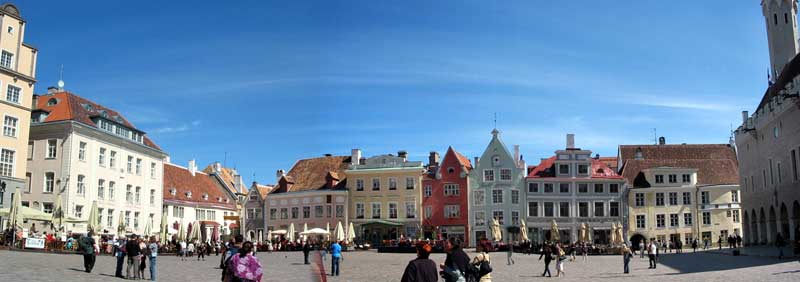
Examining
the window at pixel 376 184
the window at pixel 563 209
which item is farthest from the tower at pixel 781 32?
the window at pixel 376 184

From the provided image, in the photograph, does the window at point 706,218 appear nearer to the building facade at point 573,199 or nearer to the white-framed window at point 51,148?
the building facade at point 573,199

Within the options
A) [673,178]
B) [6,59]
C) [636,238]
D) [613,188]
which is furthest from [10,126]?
[673,178]

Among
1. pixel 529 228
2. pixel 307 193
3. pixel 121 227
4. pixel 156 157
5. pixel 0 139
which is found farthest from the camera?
pixel 307 193

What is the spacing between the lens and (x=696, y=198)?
62.8 metres

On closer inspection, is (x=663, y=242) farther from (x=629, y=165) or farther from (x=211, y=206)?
(x=211, y=206)

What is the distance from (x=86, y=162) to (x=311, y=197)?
23.0m

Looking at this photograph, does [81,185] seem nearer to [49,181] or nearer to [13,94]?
[49,181]

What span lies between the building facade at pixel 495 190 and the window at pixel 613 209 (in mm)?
7574

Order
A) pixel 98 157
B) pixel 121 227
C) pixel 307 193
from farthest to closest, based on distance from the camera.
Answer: pixel 307 193 < pixel 98 157 < pixel 121 227

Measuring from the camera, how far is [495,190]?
205 feet

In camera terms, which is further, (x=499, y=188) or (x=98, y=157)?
(x=499, y=188)

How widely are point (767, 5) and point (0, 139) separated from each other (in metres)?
61.9

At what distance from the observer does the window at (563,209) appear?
62531mm

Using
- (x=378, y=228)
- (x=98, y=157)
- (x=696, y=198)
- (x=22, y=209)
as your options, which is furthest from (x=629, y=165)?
(x=22, y=209)
